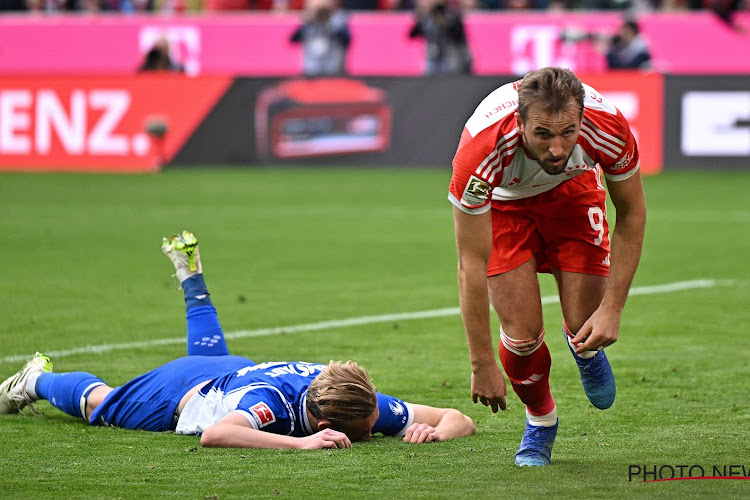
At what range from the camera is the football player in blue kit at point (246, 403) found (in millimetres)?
5887

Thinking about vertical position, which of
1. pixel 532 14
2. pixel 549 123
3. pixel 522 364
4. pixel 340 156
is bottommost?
pixel 340 156

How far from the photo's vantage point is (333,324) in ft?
31.1

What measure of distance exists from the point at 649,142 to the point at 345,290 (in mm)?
11083

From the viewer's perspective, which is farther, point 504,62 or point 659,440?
point 504,62

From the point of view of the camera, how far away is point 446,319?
985cm

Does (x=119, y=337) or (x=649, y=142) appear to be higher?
(x=119, y=337)

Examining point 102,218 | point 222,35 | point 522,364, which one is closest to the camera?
point 522,364

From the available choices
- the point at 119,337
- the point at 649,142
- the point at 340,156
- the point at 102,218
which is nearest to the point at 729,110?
the point at 649,142

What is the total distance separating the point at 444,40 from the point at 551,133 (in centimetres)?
1967

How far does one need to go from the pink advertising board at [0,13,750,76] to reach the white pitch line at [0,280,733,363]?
1405 centimetres

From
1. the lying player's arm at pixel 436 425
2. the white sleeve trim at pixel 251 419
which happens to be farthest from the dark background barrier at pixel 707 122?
the white sleeve trim at pixel 251 419

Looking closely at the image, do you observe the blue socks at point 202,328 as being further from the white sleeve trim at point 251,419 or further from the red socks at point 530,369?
the red socks at point 530,369

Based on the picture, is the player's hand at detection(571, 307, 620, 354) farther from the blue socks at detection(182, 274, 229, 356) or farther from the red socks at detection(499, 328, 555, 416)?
the blue socks at detection(182, 274, 229, 356)

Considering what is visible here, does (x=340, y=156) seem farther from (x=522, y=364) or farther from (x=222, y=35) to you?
(x=522, y=364)
